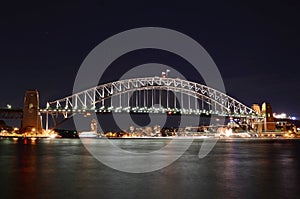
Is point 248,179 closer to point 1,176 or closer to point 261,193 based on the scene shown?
point 261,193

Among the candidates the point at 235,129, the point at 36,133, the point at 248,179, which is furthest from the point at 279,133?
the point at 248,179

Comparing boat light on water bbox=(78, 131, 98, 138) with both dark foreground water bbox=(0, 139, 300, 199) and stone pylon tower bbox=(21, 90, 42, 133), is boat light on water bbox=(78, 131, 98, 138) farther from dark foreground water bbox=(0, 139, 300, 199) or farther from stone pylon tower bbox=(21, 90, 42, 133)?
dark foreground water bbox=(0, 139, 300, 199)

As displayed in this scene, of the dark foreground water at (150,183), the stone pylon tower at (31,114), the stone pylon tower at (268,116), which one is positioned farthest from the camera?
the stone pylon tower at (268,116)

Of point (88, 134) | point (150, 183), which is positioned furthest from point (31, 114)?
point (150, 183)

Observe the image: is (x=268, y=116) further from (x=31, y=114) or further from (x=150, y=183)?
(x=150, y=183)

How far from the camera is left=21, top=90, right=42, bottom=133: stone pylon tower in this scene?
69500 mm

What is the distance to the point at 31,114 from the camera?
6950cm

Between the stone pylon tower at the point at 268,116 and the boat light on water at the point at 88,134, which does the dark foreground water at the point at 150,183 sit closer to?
the stone pylon tower at the point at 268,116

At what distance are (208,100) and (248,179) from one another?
65.2 m

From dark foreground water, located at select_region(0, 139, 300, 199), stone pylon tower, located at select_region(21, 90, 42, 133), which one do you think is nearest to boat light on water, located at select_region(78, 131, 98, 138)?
stone pylon tower, located at select_region(21, 90, 42, 133)

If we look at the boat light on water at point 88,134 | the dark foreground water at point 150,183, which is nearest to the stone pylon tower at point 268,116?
the boat light on water at point 88,134

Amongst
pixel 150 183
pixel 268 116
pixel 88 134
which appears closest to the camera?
pixel 150 183

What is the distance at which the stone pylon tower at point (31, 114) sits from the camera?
2736 inches

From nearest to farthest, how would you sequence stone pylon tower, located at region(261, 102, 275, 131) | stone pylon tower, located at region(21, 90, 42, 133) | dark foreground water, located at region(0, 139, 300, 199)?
dark foreground water, located at region(0, 139, 300, 199), stone pylon tower, located at region(21, 90, 42, 133), stone pylon tower, located at region(261, 102, 275, 131)
